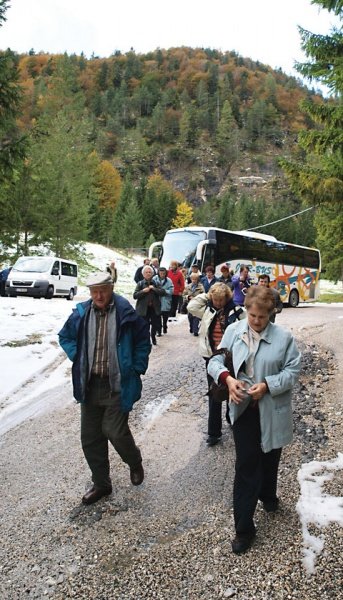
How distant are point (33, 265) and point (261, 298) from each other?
785 inches

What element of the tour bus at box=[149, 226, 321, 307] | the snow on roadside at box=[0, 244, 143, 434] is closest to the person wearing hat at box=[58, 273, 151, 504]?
the snow on roadside at box=[0, 244, 143, 434]

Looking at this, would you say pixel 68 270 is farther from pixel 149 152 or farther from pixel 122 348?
pixel 149 152

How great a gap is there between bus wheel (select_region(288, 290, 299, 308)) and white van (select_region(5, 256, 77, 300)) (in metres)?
11.9

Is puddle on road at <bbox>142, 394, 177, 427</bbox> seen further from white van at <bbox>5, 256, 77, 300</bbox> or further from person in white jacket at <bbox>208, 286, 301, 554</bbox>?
white van at <bbox>5, 256, 77, 300</bbox>

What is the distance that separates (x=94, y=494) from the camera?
3697mm

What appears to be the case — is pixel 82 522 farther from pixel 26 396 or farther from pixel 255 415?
pixel 26 396

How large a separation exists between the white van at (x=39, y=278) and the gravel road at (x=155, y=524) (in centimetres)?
1551

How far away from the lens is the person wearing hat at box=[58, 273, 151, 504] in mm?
3557

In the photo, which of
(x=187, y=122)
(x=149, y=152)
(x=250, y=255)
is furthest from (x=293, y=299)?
(x=187, y=122)

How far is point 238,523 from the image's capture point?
3078mm

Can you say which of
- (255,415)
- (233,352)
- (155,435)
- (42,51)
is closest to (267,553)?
(255,415)

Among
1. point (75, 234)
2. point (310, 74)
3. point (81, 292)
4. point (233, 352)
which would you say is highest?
point (310, 74)

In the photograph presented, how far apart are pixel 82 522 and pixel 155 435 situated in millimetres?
1851

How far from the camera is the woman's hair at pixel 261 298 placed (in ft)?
9.97
